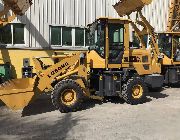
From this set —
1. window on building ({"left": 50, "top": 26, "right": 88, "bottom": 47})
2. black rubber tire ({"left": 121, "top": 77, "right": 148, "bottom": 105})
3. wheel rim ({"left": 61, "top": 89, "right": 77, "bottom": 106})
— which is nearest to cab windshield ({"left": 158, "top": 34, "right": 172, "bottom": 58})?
window on building ({"left": 50, "top": 26, "right": 88, "bottom": 47})

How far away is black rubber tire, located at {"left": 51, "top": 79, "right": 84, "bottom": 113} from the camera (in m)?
10.4

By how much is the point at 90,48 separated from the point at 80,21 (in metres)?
5.42

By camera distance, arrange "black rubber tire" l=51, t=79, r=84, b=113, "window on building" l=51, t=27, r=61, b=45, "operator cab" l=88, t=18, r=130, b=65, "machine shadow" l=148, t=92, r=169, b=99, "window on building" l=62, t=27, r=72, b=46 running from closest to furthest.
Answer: "black rubber tire" l=51, t=79, r=84, b=113, "operator cab" l=88, t=18, r=130, b=65, "machine shadow" l=148, t=92, r=169, b=99, "window on building" l=51, t=27, r=61, b=45, "window on building" l=62, t=27, r=72, b=46

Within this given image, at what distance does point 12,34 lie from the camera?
15.9m

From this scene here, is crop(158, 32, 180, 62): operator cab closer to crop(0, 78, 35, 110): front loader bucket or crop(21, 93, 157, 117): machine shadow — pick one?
crop(21, 93, 157, 117): machine shadow

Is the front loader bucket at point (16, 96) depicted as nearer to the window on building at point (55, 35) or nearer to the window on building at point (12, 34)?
the window on building at point (12, 34)

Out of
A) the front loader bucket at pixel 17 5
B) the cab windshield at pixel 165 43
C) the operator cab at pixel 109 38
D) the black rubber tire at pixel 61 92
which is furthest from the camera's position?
the cab windshield at pixel 165 43

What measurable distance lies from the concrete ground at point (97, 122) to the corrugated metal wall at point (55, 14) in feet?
16.6

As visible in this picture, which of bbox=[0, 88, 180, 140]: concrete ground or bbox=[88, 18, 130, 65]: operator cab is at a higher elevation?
bbox=[88, 18, 130, 65]: operator cab

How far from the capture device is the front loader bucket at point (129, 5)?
41.8 ft

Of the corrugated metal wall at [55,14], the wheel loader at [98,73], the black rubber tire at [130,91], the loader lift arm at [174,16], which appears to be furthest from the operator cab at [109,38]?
the loader lift arm at [174,16]

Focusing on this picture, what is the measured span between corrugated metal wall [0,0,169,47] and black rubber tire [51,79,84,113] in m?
6.10

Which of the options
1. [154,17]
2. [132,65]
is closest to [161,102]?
[132,65]

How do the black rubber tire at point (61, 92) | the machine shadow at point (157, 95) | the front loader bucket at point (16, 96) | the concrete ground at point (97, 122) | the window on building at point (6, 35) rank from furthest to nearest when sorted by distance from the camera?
the window on building at point (6, 35) < the machine shadow at point (157, 95) < the black rubber tire at point (61, 92) < the front loader bucket at point (16, 96) < the concrete ground at point (97, 122)
